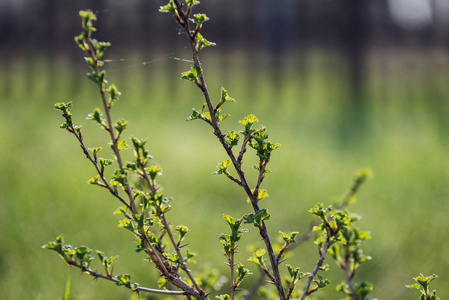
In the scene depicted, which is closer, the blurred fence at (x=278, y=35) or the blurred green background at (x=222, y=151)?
the blurred green background at (x=222, y=151)

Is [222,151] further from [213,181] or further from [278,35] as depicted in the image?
[278,35]

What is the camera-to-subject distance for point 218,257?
2480 millimetres

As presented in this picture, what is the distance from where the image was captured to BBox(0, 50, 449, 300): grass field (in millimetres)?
2371

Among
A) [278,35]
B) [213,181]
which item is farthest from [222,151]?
[278,35]

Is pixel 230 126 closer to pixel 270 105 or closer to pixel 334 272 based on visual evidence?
pixel 270 105

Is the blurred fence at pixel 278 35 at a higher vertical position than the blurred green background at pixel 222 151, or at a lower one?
higher

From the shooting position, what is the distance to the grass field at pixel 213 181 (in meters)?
2.37

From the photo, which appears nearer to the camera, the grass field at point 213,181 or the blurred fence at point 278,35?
the grass field at point 213,181

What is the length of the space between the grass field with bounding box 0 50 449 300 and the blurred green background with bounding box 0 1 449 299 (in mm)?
11

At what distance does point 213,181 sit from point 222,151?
1.91ft

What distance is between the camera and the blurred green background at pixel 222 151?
96.6 inches

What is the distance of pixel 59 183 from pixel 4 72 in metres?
4.63

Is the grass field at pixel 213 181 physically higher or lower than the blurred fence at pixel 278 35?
lower

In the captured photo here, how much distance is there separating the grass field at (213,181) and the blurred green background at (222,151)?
0.01 meters
